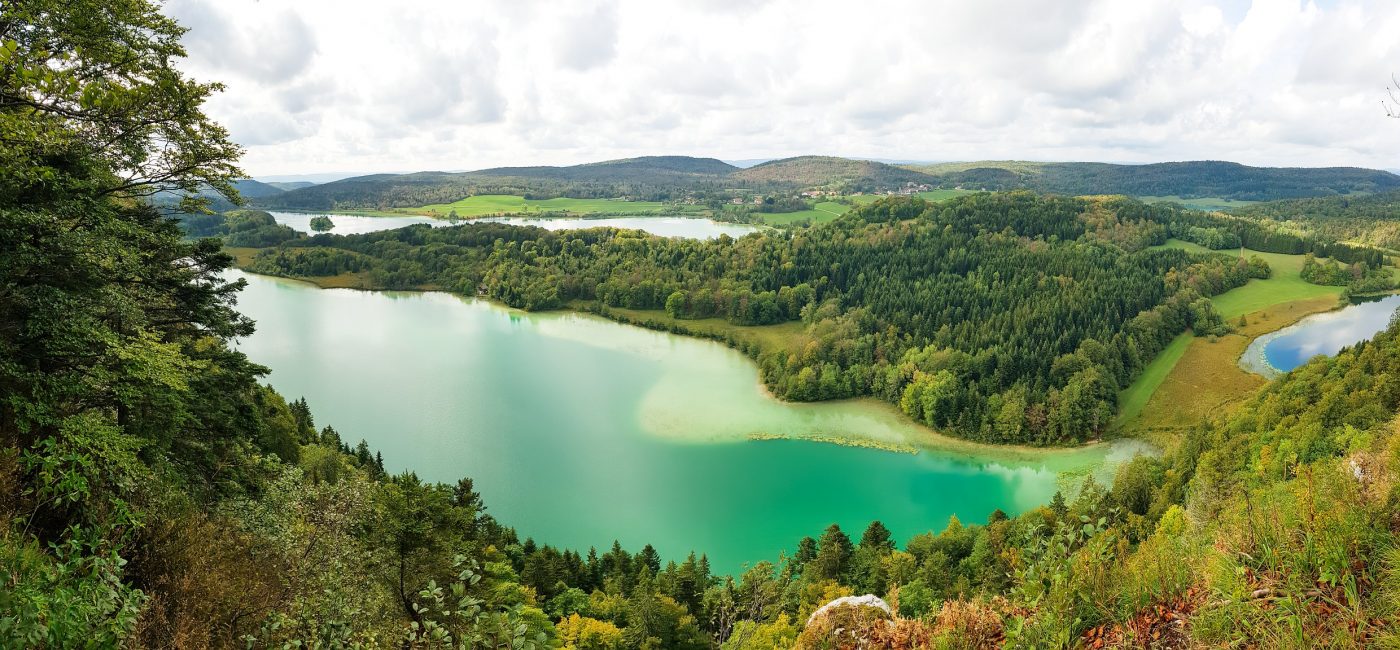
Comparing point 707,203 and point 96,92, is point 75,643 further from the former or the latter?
point 707,203

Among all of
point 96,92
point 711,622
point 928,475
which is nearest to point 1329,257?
point 928,475

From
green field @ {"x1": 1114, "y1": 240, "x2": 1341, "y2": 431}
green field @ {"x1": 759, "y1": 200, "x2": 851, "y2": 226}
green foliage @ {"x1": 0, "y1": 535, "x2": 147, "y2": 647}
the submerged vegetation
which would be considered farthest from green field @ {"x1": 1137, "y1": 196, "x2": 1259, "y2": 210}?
green foliage @ {"x1": 0, "y1": 535, "x2": 147, "y2": 647}

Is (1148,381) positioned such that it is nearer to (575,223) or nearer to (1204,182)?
(575,223)

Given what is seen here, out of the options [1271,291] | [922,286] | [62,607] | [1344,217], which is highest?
[62,607]

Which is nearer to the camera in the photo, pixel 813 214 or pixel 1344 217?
pixel 1344 217

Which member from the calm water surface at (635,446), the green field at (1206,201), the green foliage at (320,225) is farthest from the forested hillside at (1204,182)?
the green foliage at (320,225)

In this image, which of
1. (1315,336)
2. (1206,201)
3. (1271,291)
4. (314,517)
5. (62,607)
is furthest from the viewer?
(1206,201)

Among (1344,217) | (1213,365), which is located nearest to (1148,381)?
(1213,365)
